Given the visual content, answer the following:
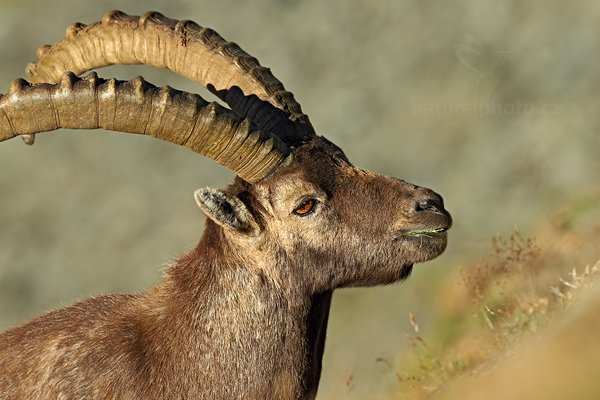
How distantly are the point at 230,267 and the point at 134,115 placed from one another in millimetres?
1499

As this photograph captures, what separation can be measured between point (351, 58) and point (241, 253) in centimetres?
2007

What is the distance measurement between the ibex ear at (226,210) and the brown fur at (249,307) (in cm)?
6

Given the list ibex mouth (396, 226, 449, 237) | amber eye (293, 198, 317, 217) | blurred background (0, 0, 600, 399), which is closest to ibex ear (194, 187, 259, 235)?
amber eye (293, 198, 317, 217)

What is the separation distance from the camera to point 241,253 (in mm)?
8492

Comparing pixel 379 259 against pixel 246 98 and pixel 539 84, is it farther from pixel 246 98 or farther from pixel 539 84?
pixel 539 84

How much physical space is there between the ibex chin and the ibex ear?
0.01 meters

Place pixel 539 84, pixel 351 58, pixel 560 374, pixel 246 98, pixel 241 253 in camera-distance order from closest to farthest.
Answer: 1. pixel 560 374
2. pixel 241 253
3. pixel 246 98
4. pixel 539 84
5. pixel 351 58

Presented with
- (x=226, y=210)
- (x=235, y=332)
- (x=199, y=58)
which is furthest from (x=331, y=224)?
(x=199, y=58)

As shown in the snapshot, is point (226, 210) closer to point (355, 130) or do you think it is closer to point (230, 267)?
point (230, 267)

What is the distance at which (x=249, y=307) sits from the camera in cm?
834

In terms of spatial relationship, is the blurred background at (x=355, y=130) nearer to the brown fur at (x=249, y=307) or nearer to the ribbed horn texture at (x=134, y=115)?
the brown fur at (x=249, y=307)

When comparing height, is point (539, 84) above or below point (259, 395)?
above

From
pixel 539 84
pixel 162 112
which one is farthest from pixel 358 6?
pixel 162 112
